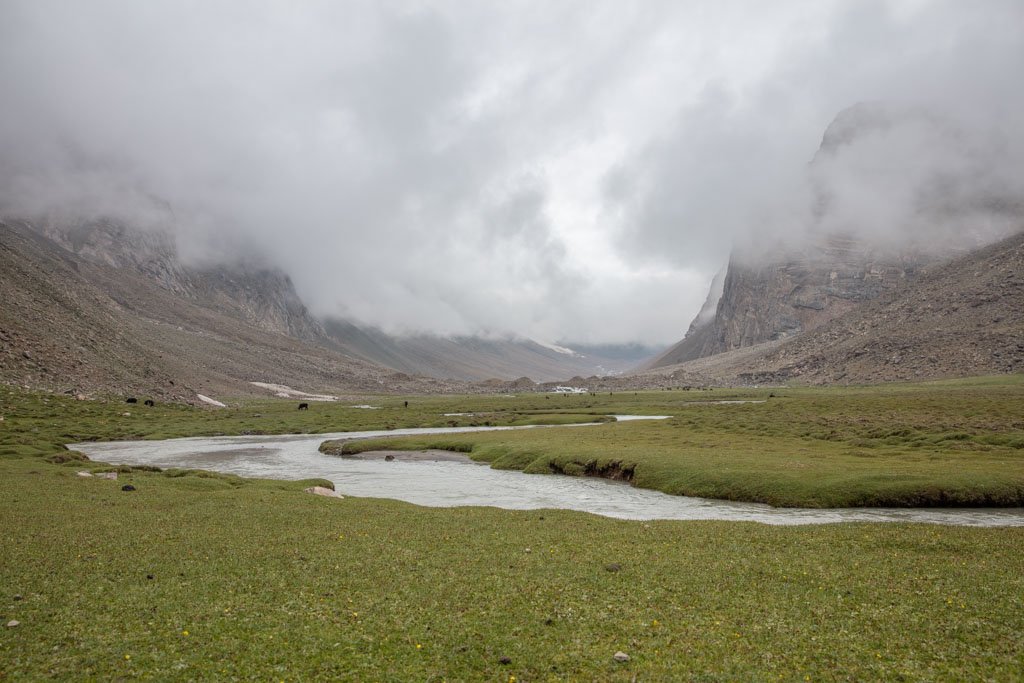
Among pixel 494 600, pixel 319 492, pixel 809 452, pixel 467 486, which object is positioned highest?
pixel 809 452

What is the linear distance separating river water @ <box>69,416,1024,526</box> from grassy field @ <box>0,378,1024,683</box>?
7.89m

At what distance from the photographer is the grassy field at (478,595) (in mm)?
14641

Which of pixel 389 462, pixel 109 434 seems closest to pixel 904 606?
pixel 389 462

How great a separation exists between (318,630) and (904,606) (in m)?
17.5

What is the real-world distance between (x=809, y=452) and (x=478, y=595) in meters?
50.3

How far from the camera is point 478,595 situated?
1920 cm

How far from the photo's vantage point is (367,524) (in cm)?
2912

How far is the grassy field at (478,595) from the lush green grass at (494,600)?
0.26 ft

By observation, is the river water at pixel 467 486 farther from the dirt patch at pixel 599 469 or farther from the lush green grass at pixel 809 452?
the lush green grass at pixel 809 452

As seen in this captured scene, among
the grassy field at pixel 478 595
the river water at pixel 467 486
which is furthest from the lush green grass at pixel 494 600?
the river water at pixel 467 486

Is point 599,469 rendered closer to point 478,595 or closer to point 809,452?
point 809,452

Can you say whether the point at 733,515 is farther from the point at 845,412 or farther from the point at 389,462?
the point at 845,412

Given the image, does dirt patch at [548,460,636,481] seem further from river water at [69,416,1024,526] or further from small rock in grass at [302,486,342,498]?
small rock in grass at [302,486,342,498]

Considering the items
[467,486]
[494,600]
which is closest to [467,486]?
[467,486]
